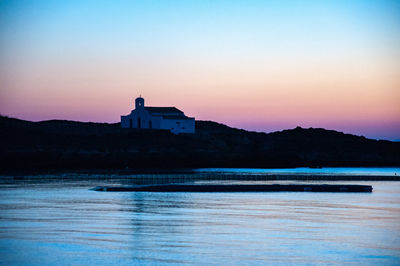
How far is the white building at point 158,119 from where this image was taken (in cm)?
14050

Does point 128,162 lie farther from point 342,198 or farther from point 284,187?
point 342,198

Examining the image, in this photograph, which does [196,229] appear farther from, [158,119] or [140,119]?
[140,119]

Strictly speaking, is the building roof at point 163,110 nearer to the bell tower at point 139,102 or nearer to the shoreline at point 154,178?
the bell tower at point 139,102

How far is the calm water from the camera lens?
2345 cm

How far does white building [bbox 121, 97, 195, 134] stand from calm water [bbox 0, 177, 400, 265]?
91812 mm

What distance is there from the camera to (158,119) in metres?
140

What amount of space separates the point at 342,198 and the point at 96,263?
31819 mm

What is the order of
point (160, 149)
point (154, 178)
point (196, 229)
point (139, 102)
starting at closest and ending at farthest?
point (196, 229) < point (154, 178) < point (160, 149) < point (139, 102)

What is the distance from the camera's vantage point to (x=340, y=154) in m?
159

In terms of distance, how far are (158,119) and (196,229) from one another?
4369 inches

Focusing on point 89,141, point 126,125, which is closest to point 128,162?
point 89,141

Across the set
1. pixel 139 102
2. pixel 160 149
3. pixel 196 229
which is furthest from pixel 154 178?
pixel 139 102

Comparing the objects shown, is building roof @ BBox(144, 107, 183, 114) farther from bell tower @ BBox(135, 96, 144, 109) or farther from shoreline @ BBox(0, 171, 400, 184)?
shoreline @ BBox(0, 171, 400, 184)

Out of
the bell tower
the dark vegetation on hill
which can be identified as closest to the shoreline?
the dark vegetation on hill
